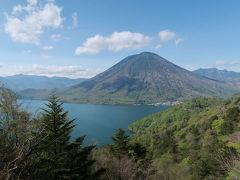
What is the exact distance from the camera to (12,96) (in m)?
8.37

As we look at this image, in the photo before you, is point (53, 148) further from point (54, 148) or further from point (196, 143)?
point (196, 143)

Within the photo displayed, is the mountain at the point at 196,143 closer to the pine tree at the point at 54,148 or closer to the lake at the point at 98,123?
the pine tree at the point at 54,148

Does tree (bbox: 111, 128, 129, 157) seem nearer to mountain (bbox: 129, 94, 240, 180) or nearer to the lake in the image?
the lake

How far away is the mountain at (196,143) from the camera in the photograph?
12.4 m

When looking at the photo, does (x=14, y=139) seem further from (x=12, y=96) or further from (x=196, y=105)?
(x=196, y=105)

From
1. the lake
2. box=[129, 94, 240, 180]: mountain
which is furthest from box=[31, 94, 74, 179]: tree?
box=[129, 94, 240, 180]: mountain

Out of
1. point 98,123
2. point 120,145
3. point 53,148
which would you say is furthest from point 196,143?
point 98,123

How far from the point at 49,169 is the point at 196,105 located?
111503mm

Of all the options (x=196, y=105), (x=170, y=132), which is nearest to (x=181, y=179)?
(x=170, y=132)

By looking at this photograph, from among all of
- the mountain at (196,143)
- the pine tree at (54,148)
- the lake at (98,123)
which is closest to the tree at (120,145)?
the lake at (98,123)

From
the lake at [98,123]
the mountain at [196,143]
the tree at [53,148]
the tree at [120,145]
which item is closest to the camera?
the tree at [53,148]

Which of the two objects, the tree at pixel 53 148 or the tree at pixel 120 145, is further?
the tree at pixel 120 145

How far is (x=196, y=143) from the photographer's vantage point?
34.5m

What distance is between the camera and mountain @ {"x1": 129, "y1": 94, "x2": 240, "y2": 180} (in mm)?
12438
